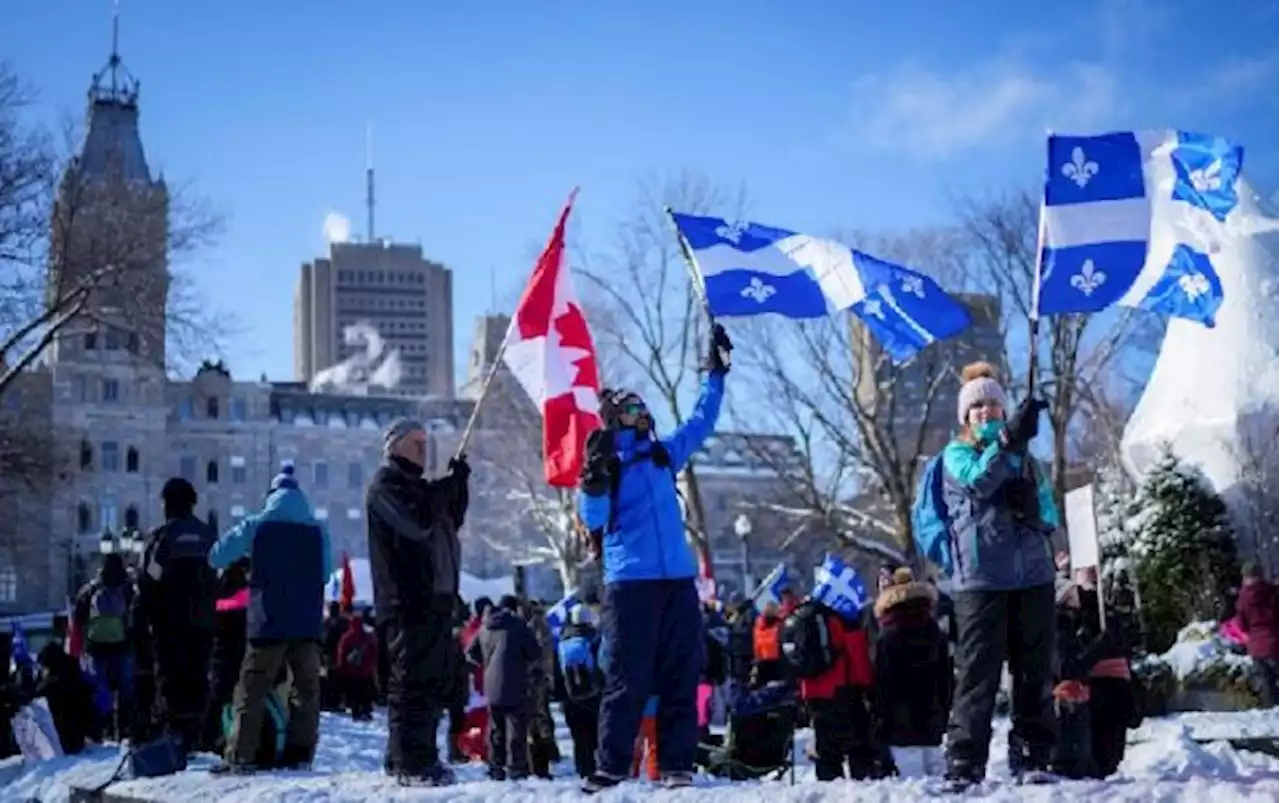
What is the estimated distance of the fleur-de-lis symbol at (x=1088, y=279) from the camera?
885 centimetres

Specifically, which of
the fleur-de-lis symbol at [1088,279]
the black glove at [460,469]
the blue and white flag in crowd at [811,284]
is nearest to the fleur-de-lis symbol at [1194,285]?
the fleur-de-lis symbol at [1088,279]

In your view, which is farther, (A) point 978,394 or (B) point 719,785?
(B) point 719,785

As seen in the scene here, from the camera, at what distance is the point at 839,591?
11539 millimetres

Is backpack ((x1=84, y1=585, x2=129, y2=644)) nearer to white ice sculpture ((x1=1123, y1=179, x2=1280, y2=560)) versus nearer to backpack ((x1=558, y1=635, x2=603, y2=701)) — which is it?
backpack ((x1=558, y1=635, x2=603, y2=701))

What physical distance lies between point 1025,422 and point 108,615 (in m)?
11.1

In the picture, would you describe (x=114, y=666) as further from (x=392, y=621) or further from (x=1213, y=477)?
(x=1213, y=477)

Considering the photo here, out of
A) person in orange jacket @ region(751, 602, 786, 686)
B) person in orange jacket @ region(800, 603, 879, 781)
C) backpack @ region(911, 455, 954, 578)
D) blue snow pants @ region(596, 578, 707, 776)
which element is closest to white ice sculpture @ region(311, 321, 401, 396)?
person in orange jacket @ region(751, 602, 786, 686)

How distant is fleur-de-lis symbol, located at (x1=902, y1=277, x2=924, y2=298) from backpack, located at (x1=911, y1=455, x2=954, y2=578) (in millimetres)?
3925

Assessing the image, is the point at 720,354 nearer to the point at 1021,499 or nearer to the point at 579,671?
the point at 1021,499

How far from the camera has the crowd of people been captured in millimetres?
6910

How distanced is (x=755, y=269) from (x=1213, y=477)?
18.1 metres

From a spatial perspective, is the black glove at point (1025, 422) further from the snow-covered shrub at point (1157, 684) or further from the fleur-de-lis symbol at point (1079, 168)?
the snow-covered shrub at point (1157, 684)

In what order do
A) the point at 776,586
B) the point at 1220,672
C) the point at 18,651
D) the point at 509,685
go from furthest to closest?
1. the point at 1220,672
2. the point at 18,651
3. the point at 776,586
4. the point at 509,685

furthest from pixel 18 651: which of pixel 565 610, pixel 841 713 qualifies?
pixel 841 713
